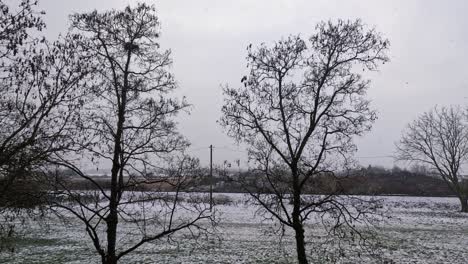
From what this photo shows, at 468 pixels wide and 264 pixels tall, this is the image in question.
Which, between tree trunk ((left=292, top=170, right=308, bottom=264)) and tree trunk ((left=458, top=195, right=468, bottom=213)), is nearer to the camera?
tree trunk ((left=292, top=170, right=308, bottom=264))

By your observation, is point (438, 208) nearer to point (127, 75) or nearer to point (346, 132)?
point (346, 132)

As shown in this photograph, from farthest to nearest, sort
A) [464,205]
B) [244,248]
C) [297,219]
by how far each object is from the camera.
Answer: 1. [464,205]
2. [244,248]
3. [297,219]

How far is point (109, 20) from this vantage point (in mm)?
12438

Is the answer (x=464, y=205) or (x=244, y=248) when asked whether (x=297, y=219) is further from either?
(x=464, y=205)

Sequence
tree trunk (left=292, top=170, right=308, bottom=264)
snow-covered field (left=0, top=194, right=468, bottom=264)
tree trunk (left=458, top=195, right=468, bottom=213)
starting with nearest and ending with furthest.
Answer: tree trunk (left=292, top=170, right=308, bottom=264)
snow-covered field (left=0, top=194, right=468, bottom=264)
tree trunk (left=458, top=195, right=468, bottom=213)

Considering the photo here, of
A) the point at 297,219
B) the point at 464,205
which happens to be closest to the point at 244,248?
the point at 297,219

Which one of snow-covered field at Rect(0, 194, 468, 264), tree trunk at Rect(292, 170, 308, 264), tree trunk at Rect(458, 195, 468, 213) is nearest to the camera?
tree trunk at Rect(292, 170, 308, 264)

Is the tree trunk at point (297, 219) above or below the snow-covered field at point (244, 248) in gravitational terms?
above

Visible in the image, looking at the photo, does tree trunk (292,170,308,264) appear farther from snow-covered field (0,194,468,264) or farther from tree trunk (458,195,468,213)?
tree trunk (458,195,468,213)

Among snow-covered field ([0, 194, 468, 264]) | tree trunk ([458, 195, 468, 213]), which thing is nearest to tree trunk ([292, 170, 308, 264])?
snow-covered field ([0, 194, 468, 264])

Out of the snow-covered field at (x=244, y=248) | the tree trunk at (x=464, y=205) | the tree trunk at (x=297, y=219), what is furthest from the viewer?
the tree trunk at (x=464, y=205)

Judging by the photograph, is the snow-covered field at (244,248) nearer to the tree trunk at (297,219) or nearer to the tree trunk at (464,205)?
the tree trunk at (297,219)

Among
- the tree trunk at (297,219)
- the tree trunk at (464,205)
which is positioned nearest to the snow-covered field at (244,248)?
the tree trunk at (297,219)

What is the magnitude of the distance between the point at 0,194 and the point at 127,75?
5.25 meters
